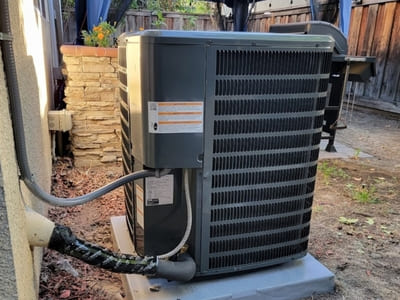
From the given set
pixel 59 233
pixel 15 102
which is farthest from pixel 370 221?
pixel 15 102

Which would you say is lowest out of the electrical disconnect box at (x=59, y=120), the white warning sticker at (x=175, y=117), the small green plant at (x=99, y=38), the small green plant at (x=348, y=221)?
the small green plant at (x=348, y=221)

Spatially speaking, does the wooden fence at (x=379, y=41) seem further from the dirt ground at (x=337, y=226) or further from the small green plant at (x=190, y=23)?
the dirt ground at (x=337, y=226)

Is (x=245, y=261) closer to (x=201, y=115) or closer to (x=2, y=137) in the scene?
(x=201, y=115)

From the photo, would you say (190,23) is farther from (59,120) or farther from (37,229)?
(37,229)

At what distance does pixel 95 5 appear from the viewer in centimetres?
430

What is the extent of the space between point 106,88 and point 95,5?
65.5 inches

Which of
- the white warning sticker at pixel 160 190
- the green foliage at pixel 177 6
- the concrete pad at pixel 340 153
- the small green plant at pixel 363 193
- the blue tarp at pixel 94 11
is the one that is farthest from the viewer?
the green foliage at pixel 177 6

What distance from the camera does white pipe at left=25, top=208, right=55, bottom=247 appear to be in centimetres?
117

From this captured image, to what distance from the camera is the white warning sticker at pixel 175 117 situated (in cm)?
128

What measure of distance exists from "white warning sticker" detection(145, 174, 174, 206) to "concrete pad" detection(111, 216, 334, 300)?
0.38m

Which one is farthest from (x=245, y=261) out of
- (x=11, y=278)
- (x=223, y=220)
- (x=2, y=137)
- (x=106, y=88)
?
(x=106, y=88)

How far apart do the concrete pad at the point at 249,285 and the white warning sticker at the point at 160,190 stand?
0.38 m

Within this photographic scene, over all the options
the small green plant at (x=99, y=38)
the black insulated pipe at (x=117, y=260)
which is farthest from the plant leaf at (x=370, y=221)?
the small green plant at (x=99, y=38)

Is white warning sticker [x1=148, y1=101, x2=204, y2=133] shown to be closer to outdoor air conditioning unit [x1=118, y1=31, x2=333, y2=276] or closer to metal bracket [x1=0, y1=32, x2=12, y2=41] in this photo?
outdoor air conditioning unit [x1=118, y1=31, x2=333, y2=276]
